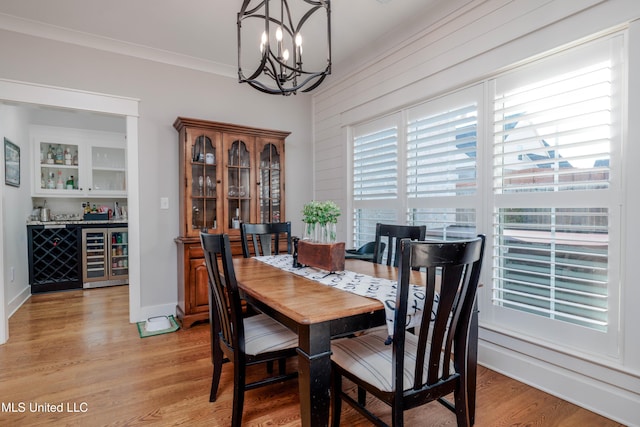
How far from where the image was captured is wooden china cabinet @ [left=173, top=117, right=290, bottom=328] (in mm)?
3258

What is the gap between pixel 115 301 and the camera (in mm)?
4195

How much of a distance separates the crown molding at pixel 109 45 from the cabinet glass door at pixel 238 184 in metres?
0.90

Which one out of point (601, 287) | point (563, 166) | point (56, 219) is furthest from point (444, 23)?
point (56, 219)

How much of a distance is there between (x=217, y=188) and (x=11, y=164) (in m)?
2.43

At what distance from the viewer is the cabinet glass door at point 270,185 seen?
12.5 ft

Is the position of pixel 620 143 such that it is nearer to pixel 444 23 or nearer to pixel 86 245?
pixel 444 23

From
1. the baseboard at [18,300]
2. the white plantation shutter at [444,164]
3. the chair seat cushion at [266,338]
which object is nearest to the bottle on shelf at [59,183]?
the baseboard at [18,300]

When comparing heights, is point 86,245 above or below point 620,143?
below

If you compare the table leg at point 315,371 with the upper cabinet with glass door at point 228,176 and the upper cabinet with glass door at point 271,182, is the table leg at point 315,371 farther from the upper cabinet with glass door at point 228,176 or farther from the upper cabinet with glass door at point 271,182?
the upper cabinet with glass door at point 271,182

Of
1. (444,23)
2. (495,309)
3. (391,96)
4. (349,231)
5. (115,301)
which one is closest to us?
(495,309)

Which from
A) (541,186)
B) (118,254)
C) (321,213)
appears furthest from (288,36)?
(118,254)

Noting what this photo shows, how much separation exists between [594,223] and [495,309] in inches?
33.6

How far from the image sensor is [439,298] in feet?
4.19

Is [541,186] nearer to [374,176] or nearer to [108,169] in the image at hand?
[374,176]
